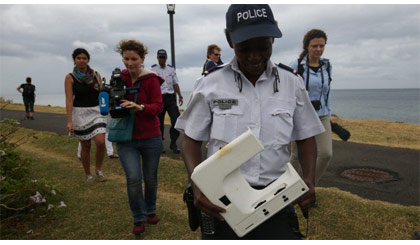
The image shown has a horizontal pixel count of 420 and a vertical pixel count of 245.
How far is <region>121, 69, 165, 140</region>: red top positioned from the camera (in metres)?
3.47

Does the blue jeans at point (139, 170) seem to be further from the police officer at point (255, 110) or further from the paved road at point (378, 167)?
the paved road at point (378, 167)

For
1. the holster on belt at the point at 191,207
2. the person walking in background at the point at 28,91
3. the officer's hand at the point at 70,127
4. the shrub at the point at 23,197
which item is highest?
the person walking in background at the point at 28,91

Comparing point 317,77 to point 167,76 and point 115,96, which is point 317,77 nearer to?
point 115,96

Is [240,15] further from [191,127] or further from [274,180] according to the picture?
[274,180]

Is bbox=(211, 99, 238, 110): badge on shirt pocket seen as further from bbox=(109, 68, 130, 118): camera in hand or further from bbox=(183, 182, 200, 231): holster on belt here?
bbox=(109, 68, 130, 118): camera in hand

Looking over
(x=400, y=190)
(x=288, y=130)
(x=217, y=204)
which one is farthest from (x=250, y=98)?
(x=400, y=190)

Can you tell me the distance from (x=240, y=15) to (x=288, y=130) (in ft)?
2.28

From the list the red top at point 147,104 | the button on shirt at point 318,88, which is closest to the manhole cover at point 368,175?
the button on shirt at point 318,88

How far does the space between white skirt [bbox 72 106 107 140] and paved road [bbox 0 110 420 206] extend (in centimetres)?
213

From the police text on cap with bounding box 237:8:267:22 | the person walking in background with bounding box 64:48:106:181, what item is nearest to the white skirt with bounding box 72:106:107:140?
the person walking in background with bounding box 64:48:106:181

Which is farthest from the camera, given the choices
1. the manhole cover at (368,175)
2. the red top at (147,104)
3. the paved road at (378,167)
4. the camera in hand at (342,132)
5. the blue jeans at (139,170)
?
the manhole cover at (368,175)

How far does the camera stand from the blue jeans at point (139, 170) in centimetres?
335

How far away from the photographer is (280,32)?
1.78m

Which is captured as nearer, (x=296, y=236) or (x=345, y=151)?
(x=296, y=236)
